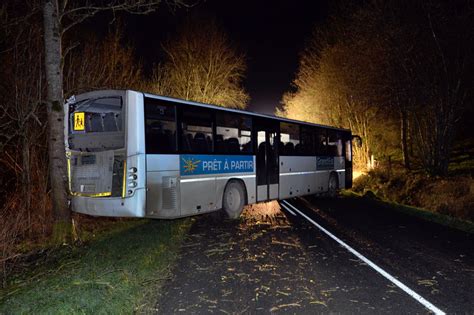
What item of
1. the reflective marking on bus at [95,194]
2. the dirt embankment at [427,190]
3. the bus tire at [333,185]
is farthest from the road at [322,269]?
the bus tire at [333,185]

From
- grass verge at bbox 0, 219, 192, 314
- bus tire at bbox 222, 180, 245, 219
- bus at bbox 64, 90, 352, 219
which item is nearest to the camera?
grass verge at bbox 0, 219, 192, 314

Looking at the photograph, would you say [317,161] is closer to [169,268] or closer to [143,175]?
[143,175]

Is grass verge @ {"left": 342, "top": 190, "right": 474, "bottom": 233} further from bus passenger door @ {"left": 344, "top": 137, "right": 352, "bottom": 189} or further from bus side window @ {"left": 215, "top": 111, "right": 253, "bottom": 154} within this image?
bus side window @ {"left": 215, "top": 111, "right": 253, "bottom": 154}

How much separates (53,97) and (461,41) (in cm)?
1838

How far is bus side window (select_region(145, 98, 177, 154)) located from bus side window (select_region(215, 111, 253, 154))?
1.95m

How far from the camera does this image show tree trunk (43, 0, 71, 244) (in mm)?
8109

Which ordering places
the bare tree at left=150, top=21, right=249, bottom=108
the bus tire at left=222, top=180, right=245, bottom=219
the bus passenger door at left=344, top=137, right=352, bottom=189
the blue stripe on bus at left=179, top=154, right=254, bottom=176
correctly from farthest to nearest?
the bare tree at left=150, top=21, right=249, bottom=108 < the bus passenger door at left=344, top=137, right=352, bottom=189 < the bus tire at left=222, top=180, right=245, bottom=219 < the blue stripe on bus at left=179, top=154, right=254, bottom=176

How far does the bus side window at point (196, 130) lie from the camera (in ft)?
31.1

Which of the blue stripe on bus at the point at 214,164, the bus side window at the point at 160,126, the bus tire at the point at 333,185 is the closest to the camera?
the bus side window at the point at 160,126

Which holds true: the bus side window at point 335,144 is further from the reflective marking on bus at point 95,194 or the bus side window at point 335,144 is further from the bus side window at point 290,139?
the reflective marking on bus at point 95,194

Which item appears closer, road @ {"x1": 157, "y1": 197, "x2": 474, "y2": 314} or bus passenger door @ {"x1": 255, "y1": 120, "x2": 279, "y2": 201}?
road @ {"x1": 157, "y1": 197, "x2": 474, "y2": 314}

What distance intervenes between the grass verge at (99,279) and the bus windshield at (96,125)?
2.33 meters

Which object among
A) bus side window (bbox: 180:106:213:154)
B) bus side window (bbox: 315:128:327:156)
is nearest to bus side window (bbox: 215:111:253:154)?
bus side window (bbox: 180:106:213:154)

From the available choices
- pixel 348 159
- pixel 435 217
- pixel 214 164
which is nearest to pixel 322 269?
pixel 214 164
